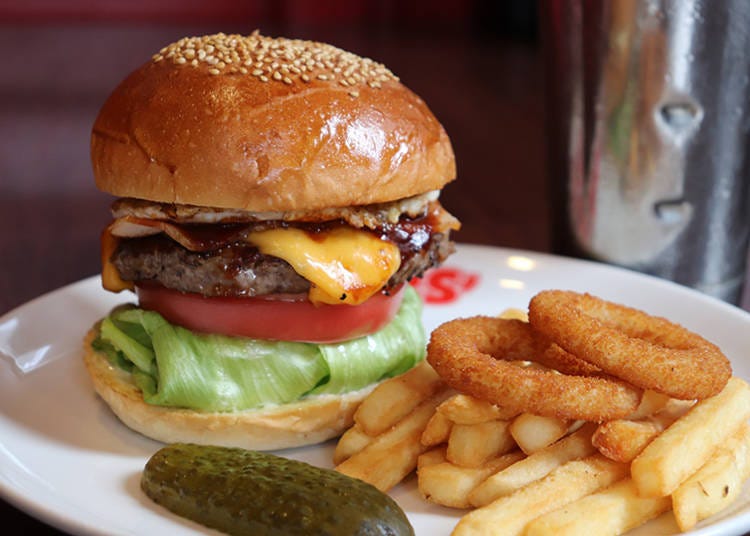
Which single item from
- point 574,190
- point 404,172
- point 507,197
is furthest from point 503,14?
point 404,172

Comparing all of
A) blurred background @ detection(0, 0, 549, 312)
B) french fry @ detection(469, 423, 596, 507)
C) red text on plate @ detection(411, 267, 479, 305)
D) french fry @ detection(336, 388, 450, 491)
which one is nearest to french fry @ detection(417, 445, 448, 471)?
french fry @ detection(336, 388, 450, 491)

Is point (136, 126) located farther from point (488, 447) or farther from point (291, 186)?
point (488, 447)

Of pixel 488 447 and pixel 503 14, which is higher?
pixel 488 447

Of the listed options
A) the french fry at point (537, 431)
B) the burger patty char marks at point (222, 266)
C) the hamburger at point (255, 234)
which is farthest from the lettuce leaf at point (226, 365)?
the french fry at point (537, 431)

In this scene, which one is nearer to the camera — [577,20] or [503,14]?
[577,20]

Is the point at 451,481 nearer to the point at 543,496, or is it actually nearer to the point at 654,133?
the point at 543,496

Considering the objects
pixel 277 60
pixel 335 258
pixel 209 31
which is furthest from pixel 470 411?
pixel 209 31
